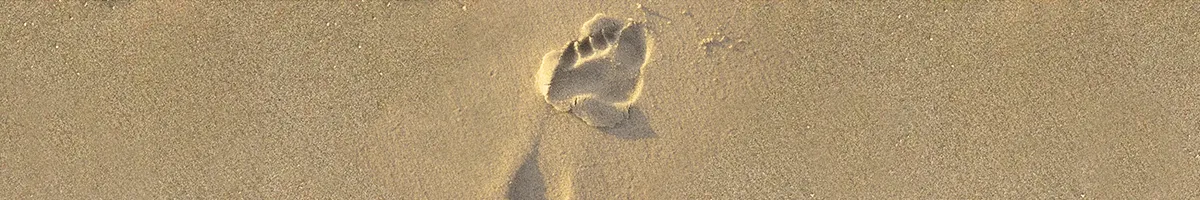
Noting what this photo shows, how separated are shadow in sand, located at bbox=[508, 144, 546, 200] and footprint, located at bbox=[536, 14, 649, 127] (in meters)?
0.21

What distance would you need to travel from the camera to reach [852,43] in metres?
2.49

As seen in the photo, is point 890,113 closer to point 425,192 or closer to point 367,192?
point 425,192

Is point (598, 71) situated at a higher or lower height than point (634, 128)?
higher

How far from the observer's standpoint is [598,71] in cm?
243

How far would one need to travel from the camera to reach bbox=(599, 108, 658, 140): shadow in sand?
2.49 m

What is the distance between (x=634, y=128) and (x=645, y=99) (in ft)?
0.34

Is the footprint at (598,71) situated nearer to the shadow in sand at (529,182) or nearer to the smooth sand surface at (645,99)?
the smooth sand surface at (645,99)

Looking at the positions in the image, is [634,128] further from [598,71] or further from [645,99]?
[598,71]

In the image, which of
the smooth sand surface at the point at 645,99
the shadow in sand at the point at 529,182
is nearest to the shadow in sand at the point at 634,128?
the smooth sand surface at the point at 645,99

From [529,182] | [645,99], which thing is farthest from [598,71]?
[529,182]

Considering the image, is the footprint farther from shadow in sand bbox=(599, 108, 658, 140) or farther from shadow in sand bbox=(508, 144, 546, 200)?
shadow in sand bbox=(508, 144, 546, 200)

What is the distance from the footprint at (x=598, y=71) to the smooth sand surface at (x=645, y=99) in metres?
0.04

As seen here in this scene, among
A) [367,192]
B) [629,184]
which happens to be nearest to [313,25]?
[367,192]

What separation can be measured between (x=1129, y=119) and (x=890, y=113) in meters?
0.76
